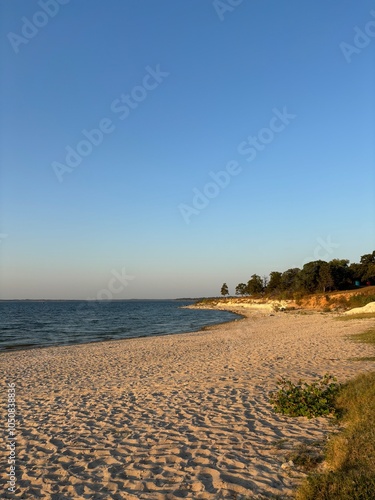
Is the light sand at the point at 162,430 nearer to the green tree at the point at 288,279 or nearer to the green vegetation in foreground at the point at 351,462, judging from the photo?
the green vegetation in foreground at the point at 351,462

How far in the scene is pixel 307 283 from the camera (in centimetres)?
9194

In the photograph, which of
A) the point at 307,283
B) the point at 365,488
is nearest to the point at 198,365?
the point at 365,488

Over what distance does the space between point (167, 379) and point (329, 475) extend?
9.66 m

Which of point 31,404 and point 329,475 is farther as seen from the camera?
point 31,404

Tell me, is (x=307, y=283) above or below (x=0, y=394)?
above

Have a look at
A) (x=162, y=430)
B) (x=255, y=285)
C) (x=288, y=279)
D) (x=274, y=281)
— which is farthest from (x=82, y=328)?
(x=255, y=285)

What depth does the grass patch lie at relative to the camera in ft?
15.5

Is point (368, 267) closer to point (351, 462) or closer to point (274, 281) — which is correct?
point (274, 281)

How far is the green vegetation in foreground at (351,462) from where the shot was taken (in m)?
4.71

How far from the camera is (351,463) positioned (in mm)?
5504

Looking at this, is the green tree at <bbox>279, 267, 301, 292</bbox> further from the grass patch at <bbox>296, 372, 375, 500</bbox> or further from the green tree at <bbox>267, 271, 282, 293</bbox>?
the grass patch at <bbox>296, 372, 375, 500</bbox>

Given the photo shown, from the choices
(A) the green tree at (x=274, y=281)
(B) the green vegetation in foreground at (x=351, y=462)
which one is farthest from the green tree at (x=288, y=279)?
(B) the green vegetation in foreground at (x=351, y=462)

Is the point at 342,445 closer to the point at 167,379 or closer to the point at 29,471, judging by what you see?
the point at 29,471

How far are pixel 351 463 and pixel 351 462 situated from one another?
0.03 meters
